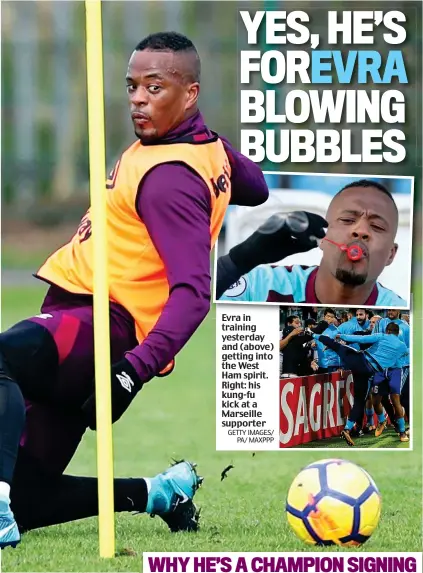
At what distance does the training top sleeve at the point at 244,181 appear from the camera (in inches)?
195

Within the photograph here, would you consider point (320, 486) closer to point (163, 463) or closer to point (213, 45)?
point (163, 463)

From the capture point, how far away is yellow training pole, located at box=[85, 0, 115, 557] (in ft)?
13.3

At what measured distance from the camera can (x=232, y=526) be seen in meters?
4.93

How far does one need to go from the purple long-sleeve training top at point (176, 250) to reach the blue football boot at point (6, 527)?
69cm

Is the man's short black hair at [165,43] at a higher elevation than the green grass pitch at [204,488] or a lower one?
higher

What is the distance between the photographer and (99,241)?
4.11m

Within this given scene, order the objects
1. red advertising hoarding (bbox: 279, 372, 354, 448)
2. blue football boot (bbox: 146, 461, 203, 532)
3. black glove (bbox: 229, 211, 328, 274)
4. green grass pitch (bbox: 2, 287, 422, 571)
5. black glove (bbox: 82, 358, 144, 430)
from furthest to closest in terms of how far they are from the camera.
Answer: red advertising hoarding (bbox: 279, 372, 354, 448)
black glove (bbox: 229, 211, 328, 274)
blue football boot (bbox: 146, 461, 203, 532)
green grass pitch (bbox: 2, 287, 422, 571)
black glove (bbox: 82, 358, 144, 430)

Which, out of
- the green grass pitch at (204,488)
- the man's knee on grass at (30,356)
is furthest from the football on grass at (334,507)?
the man's knee on grass at (30,356)

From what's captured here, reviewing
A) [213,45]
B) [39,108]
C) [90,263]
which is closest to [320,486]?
[90,263]

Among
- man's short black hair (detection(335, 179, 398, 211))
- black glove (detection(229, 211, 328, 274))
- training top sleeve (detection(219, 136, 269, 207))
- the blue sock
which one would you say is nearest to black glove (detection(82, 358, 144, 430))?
training top sleeve (detection(219, 136, 269, 207))

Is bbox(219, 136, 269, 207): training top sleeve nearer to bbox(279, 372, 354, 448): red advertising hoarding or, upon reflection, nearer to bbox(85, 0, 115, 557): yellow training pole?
bbox(85, 0, 115, 557): yellow training pole

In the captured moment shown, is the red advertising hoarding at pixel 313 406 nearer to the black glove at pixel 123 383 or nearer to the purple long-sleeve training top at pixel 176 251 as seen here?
the purple long-sleeve training top at pixel 176 251

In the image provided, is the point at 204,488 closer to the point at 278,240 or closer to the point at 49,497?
the point at 278,240

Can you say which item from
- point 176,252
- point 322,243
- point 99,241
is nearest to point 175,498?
point 176,252
